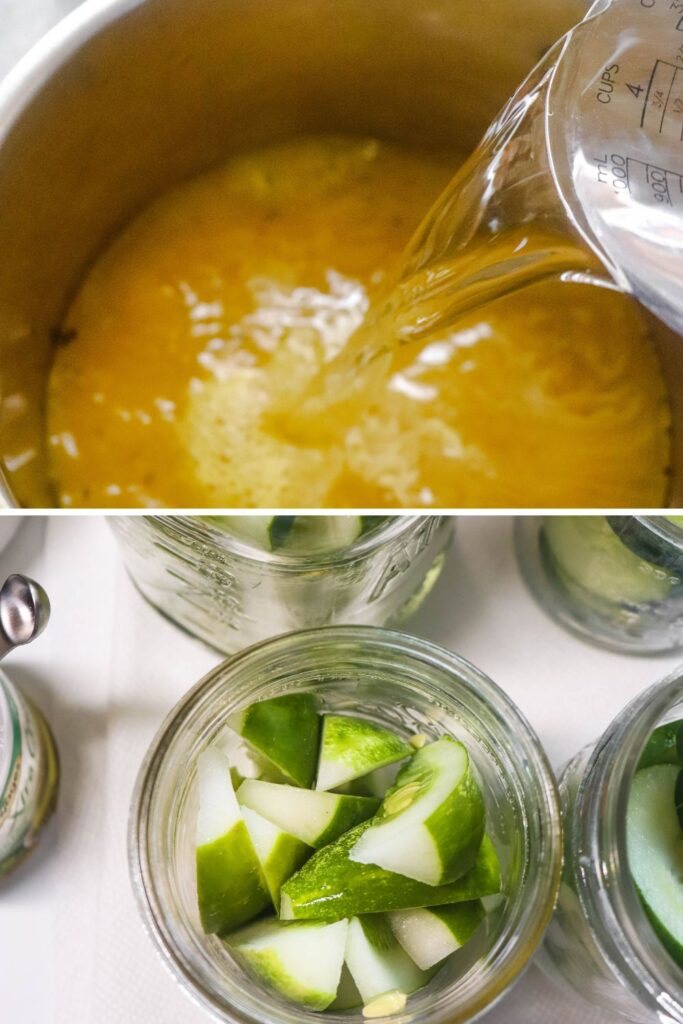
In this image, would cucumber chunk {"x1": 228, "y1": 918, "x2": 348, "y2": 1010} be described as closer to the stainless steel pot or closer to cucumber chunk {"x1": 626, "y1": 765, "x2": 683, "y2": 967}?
cucumber chunk {"x1": 626, "y1": 765, "x2": 683, "y2": 967}

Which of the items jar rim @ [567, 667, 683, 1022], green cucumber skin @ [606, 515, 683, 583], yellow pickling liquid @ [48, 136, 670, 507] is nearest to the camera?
jar rim @ [567, 667, 683, 1022]

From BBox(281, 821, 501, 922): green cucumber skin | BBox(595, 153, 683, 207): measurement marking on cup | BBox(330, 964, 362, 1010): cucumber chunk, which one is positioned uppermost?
BBox(595, 153, 683, 207): measurement marking on cup

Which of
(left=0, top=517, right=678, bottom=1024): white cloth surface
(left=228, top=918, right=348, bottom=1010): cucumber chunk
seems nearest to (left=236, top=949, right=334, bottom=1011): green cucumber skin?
(left=228, top=918, right=348, bottom=1010): cucumber chunk

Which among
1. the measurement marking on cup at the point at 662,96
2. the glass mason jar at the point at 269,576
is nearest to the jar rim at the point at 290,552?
the glass mason jar at the point at 269,576

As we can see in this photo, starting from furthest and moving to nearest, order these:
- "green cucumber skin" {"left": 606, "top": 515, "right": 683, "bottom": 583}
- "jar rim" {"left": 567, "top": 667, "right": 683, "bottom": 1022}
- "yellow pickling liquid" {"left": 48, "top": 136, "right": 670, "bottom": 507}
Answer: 1. "yellow pickling liquid" {"left": 48, "top": 136, "right": 670, "bottom": 507}
2. "green cucumber skin" {"left": 606, "top": 515, "right": 683, "bottom": 583}
3. "jar rim" {"left": 567, "top": 667, "right": 683, "bottom": 1022}

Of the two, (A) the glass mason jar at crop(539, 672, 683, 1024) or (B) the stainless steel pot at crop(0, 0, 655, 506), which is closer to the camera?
(A) the glass mason jar at crop(539, 672, 683, 1024)

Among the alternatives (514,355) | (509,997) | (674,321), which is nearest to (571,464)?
(514,355)

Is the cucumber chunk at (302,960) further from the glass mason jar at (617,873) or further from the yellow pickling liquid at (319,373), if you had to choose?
the yellow pickling liquid at (319,373)
